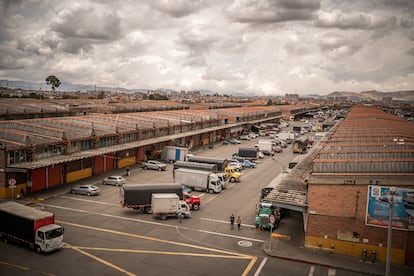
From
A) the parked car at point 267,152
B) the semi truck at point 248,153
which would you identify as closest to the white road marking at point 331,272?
the semi truck at point 248,153

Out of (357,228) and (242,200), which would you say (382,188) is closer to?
(357,228)

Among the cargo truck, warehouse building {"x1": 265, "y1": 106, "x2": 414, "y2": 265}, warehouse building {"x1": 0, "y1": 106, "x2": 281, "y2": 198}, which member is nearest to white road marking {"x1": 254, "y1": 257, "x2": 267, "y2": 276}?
warehouse building {"x1": 265, "y1": 106, "x2": 414, "y2": 265}

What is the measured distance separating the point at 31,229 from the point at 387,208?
23.7 m

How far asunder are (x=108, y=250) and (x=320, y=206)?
1514cm

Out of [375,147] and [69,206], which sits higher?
[375,147]

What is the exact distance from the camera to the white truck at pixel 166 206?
28875 millimetres

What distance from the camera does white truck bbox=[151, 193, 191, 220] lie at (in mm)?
28875

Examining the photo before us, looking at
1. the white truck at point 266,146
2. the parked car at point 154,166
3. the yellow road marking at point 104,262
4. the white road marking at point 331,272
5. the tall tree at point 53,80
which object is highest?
the tall tree at point 53,80

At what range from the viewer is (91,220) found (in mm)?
28375

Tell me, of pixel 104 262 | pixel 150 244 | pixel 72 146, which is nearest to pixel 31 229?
pixel 104 262

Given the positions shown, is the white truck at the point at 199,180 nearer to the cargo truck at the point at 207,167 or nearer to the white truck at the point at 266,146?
the cargo truck at the point at 207,167

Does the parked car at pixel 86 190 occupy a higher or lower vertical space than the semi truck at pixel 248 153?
lower

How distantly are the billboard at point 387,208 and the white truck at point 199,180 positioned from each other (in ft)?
62.5

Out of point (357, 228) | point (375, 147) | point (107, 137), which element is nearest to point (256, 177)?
point (375, 147)
